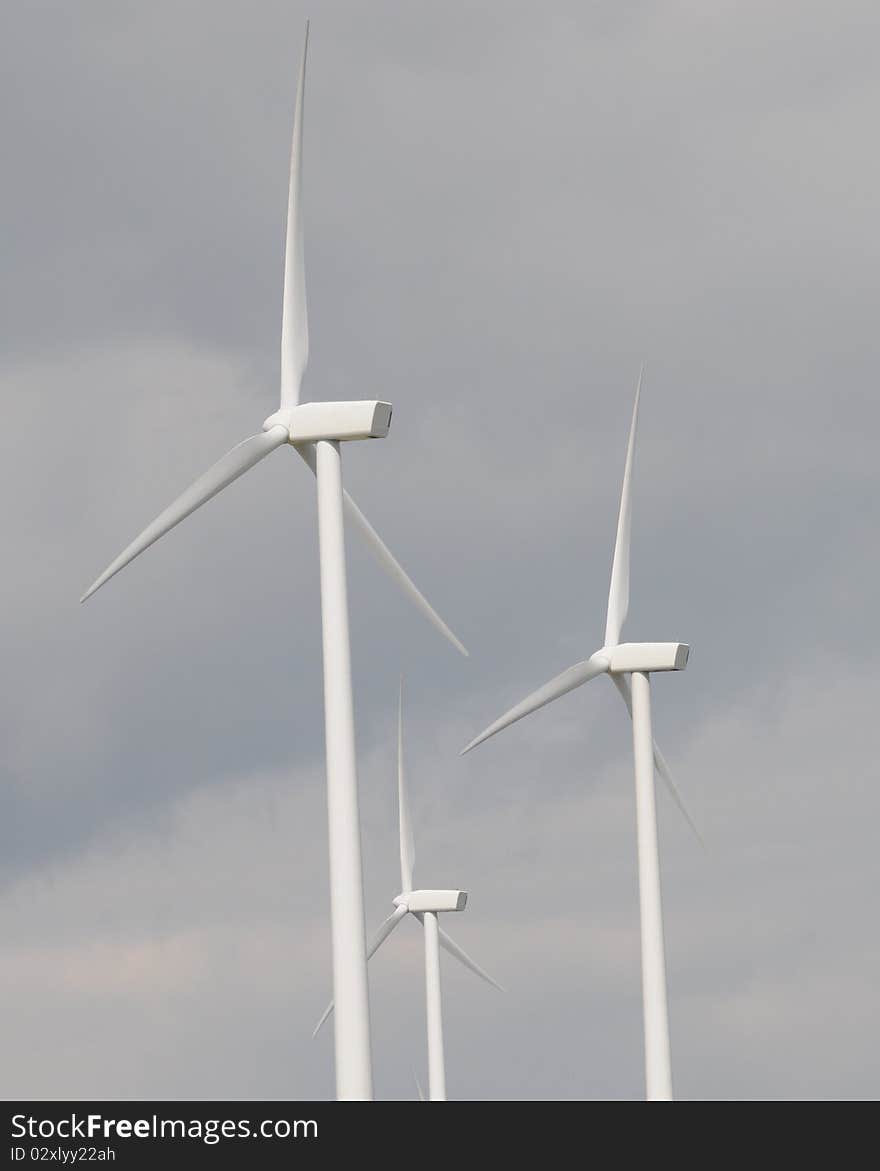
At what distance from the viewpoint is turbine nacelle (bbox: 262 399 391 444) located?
43469 mm

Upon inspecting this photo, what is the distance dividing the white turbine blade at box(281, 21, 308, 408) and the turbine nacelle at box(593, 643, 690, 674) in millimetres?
15760

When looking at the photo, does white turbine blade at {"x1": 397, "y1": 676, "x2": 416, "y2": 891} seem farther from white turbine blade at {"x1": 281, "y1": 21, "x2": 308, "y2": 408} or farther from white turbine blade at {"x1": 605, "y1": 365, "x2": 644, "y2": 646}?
white turbine blade at {"x1": 281, "y1": 21, "x2": 308, "y2": 408}

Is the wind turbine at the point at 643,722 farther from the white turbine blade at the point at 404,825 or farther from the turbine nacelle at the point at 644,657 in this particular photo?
the white turbine blade at the point at 404,825

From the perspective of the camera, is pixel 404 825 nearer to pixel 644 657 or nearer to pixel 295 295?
pixel 644 657

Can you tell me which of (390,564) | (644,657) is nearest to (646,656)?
(644,657)

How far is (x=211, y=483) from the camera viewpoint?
45406 mm

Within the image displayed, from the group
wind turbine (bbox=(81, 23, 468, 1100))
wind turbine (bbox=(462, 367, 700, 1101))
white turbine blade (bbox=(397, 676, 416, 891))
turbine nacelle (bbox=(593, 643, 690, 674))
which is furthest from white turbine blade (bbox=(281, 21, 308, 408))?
white turbine blade (bbox=(397, 676, 416, 891))

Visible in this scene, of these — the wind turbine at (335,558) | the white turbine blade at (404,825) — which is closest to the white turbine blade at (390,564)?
the wind turbine at (335,558)

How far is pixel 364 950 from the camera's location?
4022 cm

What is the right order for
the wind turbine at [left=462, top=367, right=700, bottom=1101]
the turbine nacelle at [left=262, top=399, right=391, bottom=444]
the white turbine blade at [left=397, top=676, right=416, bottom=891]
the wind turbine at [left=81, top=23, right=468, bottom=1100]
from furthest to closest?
the white turbine blade at [left=397, top=676, right=416, bottom=891] → the wind turbine at [left=462, top=367, right=700, bottom=1101] → the turbine nacelle at [left=262, top=399, right=391, bottom=444] → the wind turbine at [left=81, top=23, right=468, bottom=1100]
